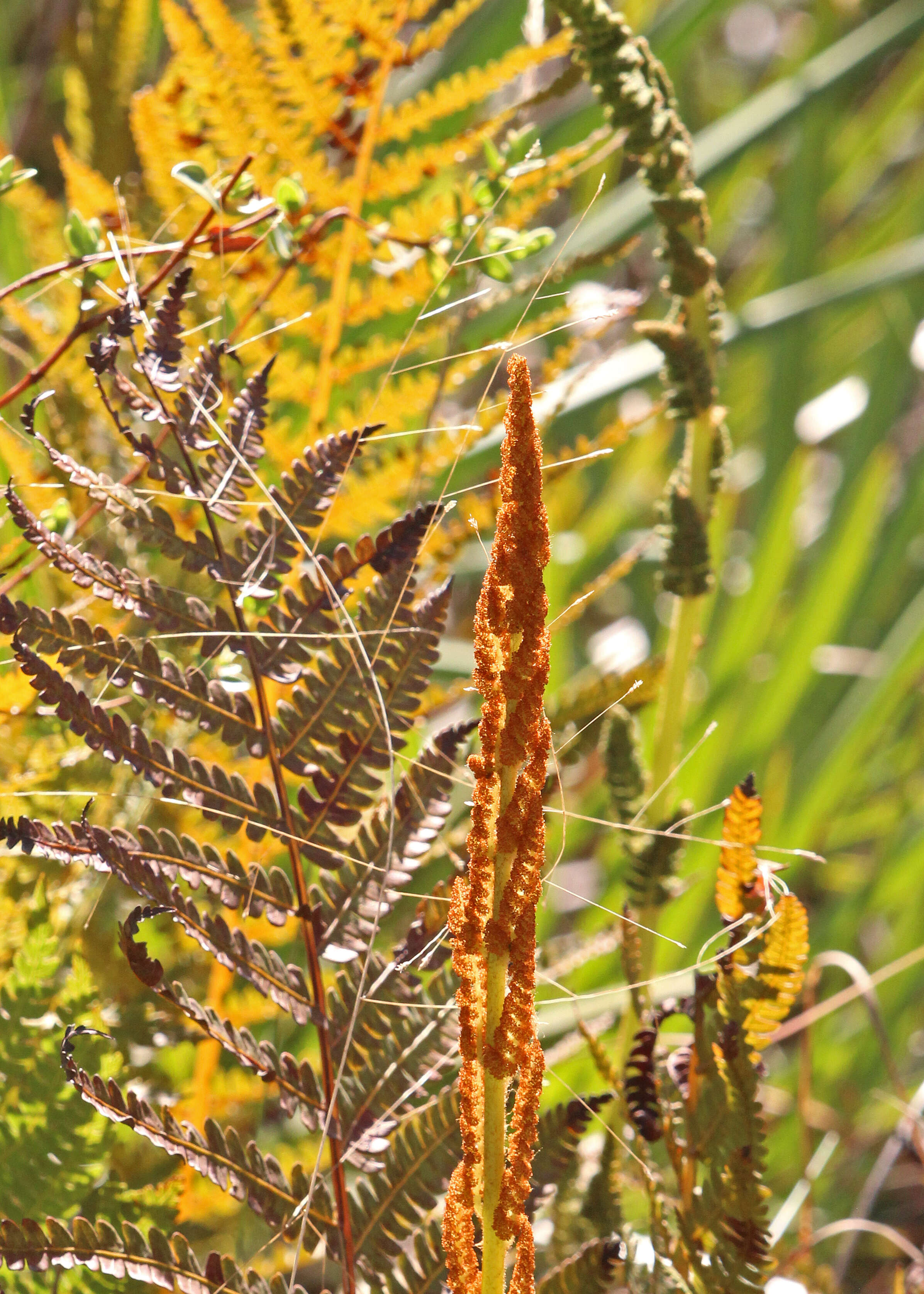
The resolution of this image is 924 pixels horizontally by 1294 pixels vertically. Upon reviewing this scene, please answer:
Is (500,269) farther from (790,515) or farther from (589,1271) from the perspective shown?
(790,515)

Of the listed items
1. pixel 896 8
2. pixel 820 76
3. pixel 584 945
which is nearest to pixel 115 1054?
pixel 584 945

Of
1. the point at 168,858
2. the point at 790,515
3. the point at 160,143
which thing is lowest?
the point at 790,515

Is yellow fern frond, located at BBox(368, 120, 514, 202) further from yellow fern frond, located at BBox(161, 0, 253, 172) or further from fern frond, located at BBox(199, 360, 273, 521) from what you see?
fern frond, located at BBox(199, 360, 273, 521)

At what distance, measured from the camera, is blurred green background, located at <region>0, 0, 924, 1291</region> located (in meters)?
0.54

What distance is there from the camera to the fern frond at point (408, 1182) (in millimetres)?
219

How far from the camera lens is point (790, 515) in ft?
2.35

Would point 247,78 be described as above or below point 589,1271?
above

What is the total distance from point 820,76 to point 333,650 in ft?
1.97

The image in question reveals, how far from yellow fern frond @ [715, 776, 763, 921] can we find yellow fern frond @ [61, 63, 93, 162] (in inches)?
13.6

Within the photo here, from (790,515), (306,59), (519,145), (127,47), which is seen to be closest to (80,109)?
(127,47)

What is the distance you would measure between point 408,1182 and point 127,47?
0.38 m

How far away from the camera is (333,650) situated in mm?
220

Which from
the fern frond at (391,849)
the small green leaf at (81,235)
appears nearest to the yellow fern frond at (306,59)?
the small green leaf at (81,235)

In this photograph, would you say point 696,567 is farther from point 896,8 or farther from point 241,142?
point 896,8
